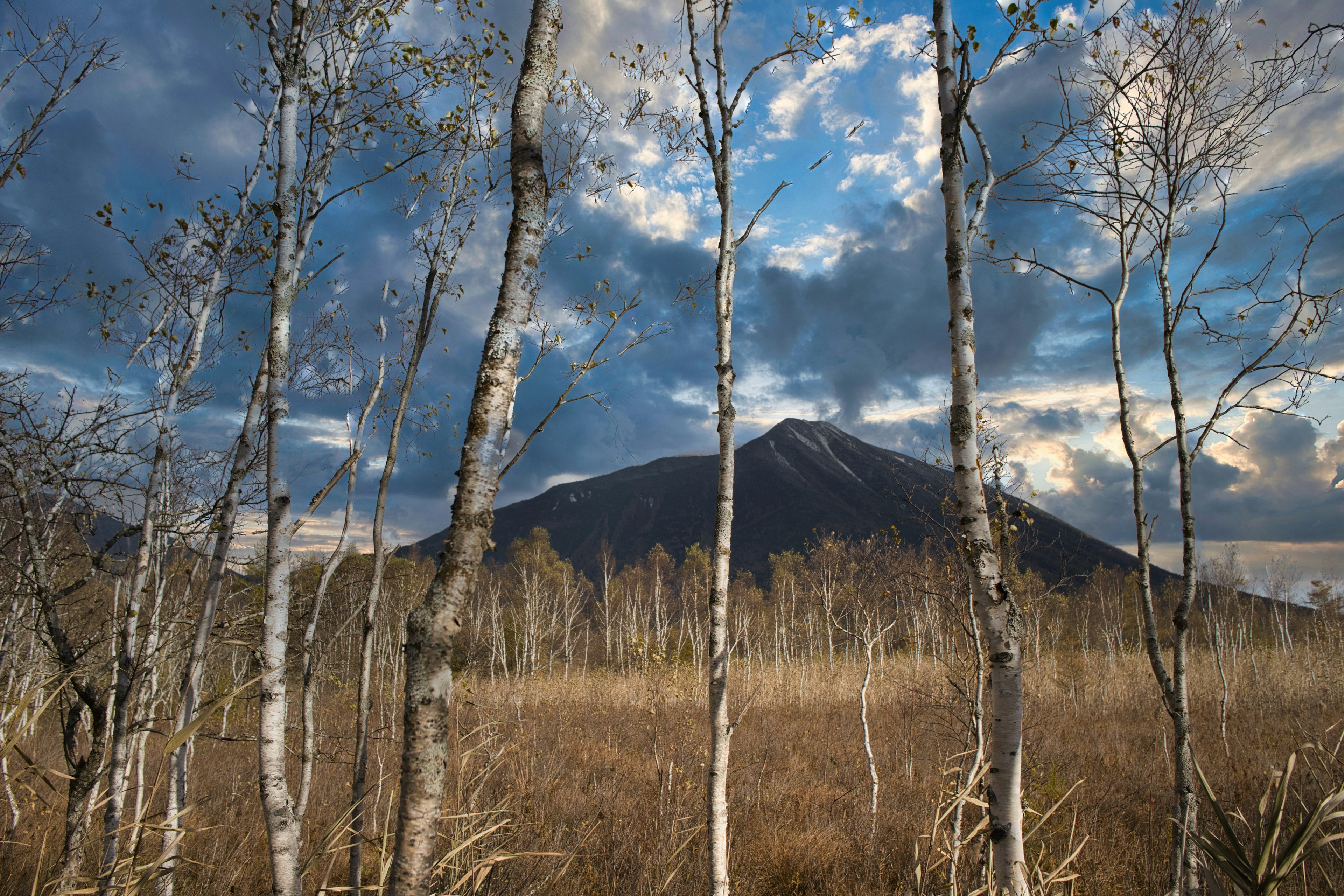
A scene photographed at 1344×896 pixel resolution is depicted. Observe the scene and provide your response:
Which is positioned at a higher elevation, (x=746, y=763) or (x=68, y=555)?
(x=68, y=555)

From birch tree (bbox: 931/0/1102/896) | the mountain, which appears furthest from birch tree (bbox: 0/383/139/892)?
the mountain

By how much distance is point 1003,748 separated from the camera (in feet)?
9.67

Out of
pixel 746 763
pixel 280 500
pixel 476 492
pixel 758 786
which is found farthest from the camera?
pixel 746 763

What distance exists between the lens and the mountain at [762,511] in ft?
442

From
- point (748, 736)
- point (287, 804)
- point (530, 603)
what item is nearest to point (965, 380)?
point (287, 804)

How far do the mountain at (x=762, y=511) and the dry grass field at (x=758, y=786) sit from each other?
→ 94.8m

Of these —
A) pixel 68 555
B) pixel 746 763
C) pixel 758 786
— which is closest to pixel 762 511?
pixel 746 763

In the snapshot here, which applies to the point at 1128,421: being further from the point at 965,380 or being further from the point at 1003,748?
the point at 1003,748

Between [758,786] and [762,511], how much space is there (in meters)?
153

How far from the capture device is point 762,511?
6265 inches

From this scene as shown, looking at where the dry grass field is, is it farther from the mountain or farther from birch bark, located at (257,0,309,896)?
the mountain

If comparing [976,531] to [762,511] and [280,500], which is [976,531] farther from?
[762,511]

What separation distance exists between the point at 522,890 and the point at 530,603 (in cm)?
2462

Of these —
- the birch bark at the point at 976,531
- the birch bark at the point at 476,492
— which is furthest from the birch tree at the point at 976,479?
the birch bark at the point at 476,492
